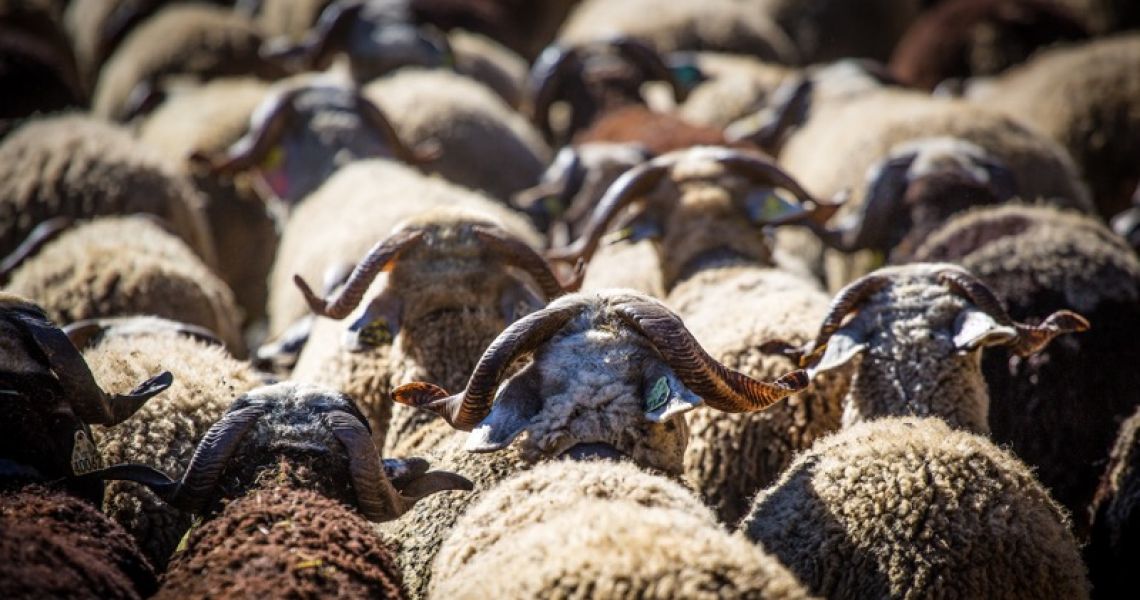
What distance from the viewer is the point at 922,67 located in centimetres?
1120

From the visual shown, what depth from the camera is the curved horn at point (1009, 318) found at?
473 cm

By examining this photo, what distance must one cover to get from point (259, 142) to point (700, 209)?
320 cm

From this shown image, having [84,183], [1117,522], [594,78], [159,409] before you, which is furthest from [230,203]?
[1117,522]

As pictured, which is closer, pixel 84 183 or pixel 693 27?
pixel 84 183

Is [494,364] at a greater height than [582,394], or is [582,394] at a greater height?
[494,364]

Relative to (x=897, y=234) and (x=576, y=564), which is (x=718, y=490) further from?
(x=897, y=234)

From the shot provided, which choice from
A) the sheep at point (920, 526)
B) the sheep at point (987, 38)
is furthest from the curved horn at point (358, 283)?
the sheep at point (987, 38)

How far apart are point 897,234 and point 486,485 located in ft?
12.1

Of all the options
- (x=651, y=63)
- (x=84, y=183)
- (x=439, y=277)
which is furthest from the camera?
(x=651, y=63)

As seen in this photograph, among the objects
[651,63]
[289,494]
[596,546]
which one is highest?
[596,546]

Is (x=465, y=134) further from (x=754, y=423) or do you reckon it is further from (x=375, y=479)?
(x=375, y=479)

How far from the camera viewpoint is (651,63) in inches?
400

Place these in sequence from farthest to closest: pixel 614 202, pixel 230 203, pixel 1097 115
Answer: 1. pixel 230 203
2. pixel 1097 115
3. pixel 614 202

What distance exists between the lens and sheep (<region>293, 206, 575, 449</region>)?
5008 mm
